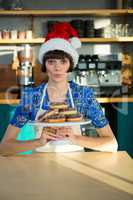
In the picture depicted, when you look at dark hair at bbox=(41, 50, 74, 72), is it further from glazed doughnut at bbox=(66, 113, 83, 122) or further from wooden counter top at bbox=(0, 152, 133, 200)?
wooden counter top at bbox=(0, 152, 133, 200)

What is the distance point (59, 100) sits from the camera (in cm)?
205

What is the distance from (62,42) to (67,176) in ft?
2.49

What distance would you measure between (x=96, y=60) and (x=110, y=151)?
2464 mm

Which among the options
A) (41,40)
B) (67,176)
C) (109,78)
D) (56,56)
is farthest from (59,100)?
(41,40)

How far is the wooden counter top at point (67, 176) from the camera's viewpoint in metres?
1.30

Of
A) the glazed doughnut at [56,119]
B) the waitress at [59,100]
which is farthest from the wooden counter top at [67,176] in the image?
the glazed doughnut at [56,119]

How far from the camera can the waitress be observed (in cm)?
187

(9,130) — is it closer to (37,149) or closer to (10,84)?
(37,149)

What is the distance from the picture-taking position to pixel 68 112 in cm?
178

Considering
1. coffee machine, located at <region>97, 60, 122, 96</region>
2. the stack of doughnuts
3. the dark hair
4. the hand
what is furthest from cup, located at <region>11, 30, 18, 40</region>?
the hand

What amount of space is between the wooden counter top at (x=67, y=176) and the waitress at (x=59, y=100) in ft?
0.18

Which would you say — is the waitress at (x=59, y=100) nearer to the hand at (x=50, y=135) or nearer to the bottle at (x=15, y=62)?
the hand at (x=50, y=135)

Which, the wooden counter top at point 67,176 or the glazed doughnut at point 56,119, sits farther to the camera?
the glazed doughnut at point 56,119

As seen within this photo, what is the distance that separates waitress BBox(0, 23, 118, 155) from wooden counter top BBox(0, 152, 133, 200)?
2.2 inches
